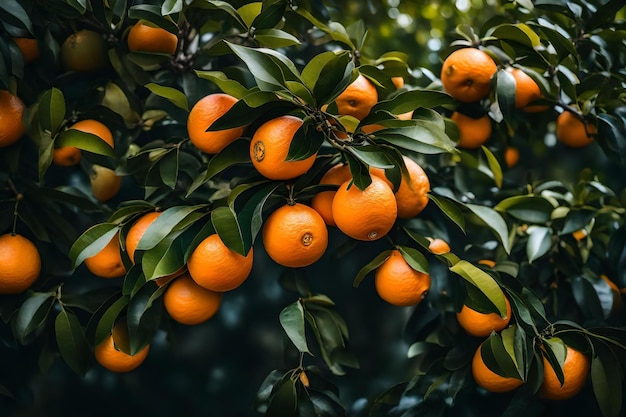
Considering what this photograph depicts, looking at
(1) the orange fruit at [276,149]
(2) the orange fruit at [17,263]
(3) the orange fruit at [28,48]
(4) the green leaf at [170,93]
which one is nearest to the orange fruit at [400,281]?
(1) the orange fruit at [276,149]

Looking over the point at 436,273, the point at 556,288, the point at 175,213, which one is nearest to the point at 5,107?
the point at 175,213

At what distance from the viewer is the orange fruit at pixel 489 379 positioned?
43.2 inches

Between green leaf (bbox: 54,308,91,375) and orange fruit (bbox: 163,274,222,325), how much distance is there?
0.19 metres

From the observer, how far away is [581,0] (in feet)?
4.49

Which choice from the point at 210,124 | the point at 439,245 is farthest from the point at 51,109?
the point at 439,245

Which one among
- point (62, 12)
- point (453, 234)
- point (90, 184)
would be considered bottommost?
point (453, 234)

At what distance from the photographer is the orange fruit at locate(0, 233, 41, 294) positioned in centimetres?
111

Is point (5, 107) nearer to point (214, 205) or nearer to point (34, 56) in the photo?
point (34, 56)

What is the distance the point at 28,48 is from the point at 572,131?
4.08ft

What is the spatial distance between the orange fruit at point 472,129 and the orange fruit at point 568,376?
0.49 m

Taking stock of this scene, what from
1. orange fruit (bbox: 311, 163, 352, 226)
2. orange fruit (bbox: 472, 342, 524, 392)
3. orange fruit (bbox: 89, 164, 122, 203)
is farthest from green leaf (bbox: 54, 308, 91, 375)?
orange fruit (bbox: 472, 342, 524, 392)

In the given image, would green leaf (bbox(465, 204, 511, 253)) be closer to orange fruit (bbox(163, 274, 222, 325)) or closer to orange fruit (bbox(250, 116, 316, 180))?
orange fruit (bbox(250, 116, 316, 180))

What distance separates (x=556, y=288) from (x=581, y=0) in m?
0.67

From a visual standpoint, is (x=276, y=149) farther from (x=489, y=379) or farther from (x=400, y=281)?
(x=489, y=379)
